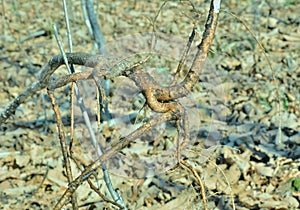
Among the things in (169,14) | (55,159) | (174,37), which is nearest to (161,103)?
(55,159)

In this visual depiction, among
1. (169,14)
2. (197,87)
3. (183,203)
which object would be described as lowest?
(183,203)

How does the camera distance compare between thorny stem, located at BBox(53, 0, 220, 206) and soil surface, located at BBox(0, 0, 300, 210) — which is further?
soil surface, located at BBox(0, 0, 300, 210)

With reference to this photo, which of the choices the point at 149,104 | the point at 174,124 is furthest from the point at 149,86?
the point at 174,124

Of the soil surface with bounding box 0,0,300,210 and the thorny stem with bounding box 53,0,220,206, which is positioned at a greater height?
the thorny stem with bounding box 53,0,220,206

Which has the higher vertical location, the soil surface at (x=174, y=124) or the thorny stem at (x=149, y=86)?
the thorny stem at (x=149, y=86)

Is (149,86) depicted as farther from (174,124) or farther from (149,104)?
(174,124)

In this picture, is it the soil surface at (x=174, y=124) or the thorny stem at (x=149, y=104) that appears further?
the soil surface at (x=174, y=124)

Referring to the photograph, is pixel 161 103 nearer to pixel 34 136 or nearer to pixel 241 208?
pixel 241 208

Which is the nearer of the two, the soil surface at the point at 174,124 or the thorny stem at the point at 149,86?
the thorny stem at the point at 149,86
